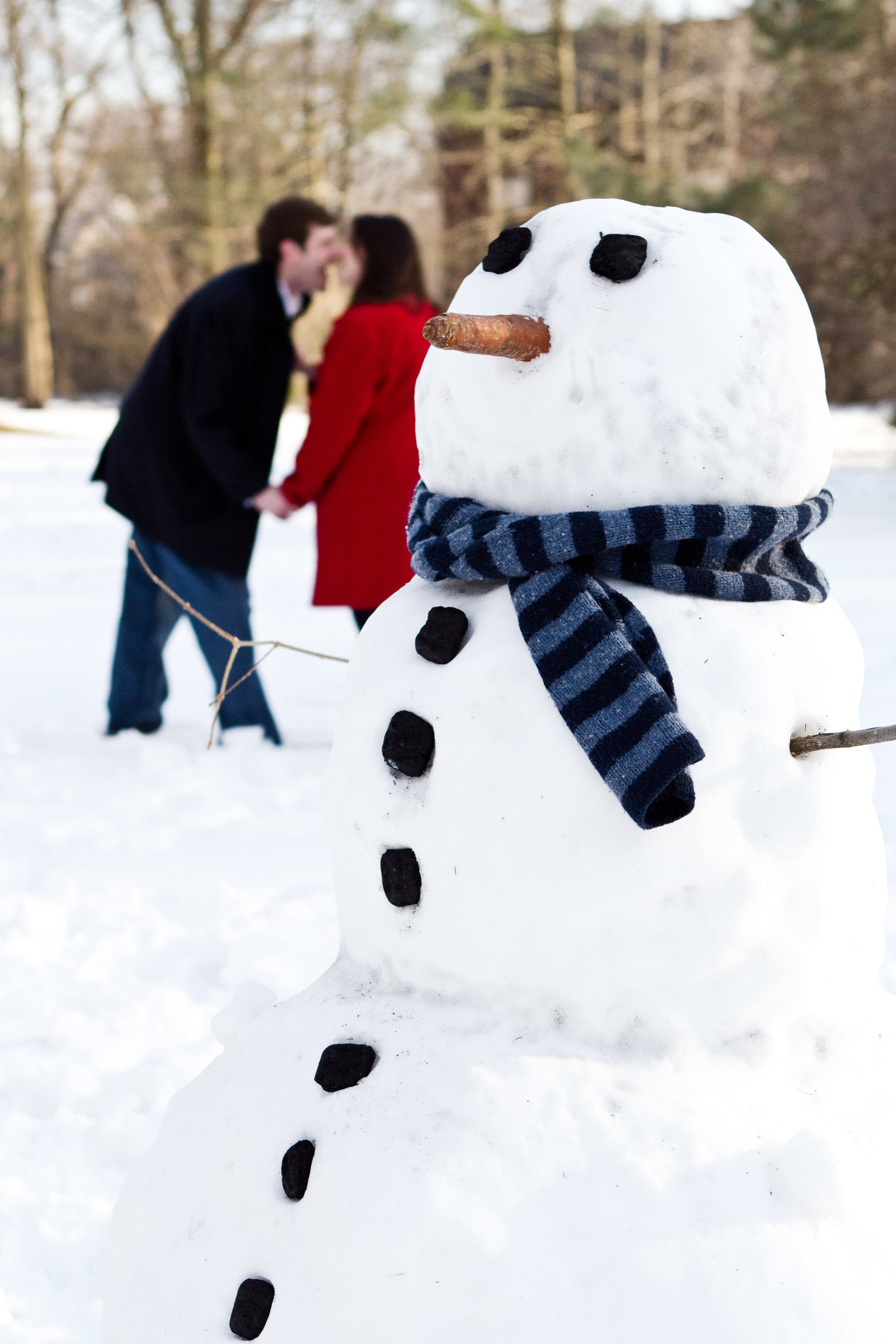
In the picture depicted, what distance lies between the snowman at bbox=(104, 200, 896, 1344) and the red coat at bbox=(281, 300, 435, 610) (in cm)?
224

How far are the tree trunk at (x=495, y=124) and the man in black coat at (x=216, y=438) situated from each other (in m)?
16.0

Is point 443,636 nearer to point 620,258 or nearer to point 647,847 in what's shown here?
point 647,847

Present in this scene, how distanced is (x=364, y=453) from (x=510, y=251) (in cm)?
237

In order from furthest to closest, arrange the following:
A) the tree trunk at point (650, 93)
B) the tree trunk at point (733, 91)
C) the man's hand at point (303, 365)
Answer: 1. the tree trunk at point (733, 91)
2. the tree trunk at point (650, 93)
3. the man's hand at point (303, 365)

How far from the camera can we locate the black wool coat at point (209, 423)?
4.00 m

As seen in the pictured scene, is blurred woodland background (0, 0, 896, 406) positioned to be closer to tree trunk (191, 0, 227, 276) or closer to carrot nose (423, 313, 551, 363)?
tree trunk (191, 0, 227, 276)

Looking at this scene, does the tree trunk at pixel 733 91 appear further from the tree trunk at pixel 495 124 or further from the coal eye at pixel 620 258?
the coal eye at pixel 620 258

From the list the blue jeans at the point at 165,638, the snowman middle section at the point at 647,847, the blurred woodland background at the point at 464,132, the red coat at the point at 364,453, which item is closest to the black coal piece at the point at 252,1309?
the snowman middle section at the point at 647,847

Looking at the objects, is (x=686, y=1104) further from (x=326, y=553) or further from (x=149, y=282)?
(x=149, y=282)

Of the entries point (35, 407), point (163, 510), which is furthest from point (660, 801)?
point (35, 407)

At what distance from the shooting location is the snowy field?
83.2 inches

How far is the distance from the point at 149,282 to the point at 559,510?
24.1 m

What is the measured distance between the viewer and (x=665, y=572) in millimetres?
1284

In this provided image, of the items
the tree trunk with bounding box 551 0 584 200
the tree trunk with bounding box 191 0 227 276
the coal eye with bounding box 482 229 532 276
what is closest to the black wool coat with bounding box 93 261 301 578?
the coal eye with bounding box 482 229 532 276
